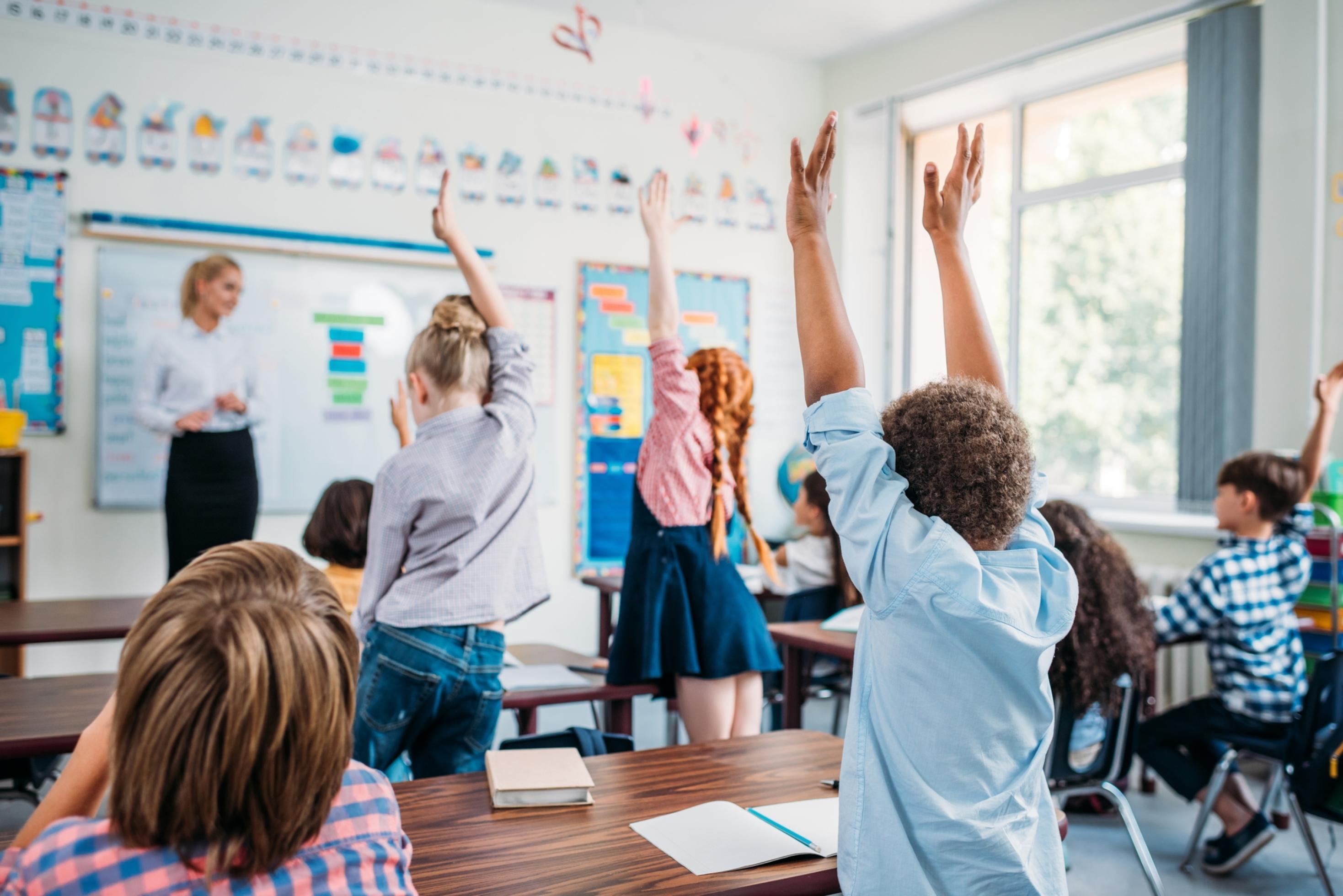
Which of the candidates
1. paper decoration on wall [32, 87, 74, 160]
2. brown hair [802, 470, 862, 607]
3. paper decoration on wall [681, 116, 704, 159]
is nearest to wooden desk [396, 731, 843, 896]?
brown hair [802, 470, 862, 607]

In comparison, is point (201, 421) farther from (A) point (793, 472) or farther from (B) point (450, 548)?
(A) point (793, 472)

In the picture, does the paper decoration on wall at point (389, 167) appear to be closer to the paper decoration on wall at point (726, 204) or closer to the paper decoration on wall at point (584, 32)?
the paper decoration on wall at point (584, 32)

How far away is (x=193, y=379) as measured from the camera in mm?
4191

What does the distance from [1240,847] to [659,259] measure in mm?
2325

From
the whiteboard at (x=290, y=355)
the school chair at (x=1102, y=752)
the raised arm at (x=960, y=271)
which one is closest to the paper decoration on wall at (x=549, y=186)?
the whiteboard at (x=290, y=355)

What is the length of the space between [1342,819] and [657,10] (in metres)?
4.43

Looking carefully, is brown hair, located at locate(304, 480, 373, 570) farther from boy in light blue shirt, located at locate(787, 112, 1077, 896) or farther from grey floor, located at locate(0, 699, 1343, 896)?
boy in light blue shirt, located at locate(787, 112, 1077, 896)

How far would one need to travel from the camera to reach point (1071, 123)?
199 inches

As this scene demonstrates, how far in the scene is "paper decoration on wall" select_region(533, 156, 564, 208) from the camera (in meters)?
5.21

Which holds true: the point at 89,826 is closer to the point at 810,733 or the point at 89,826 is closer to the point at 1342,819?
the point at 810,733

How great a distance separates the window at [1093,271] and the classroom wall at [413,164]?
1253mm

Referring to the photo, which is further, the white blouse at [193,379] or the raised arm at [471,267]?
the white blouse at [193,379]

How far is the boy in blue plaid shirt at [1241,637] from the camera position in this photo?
9.47ft

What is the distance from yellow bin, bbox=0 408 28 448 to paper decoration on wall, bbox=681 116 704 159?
133 inches
